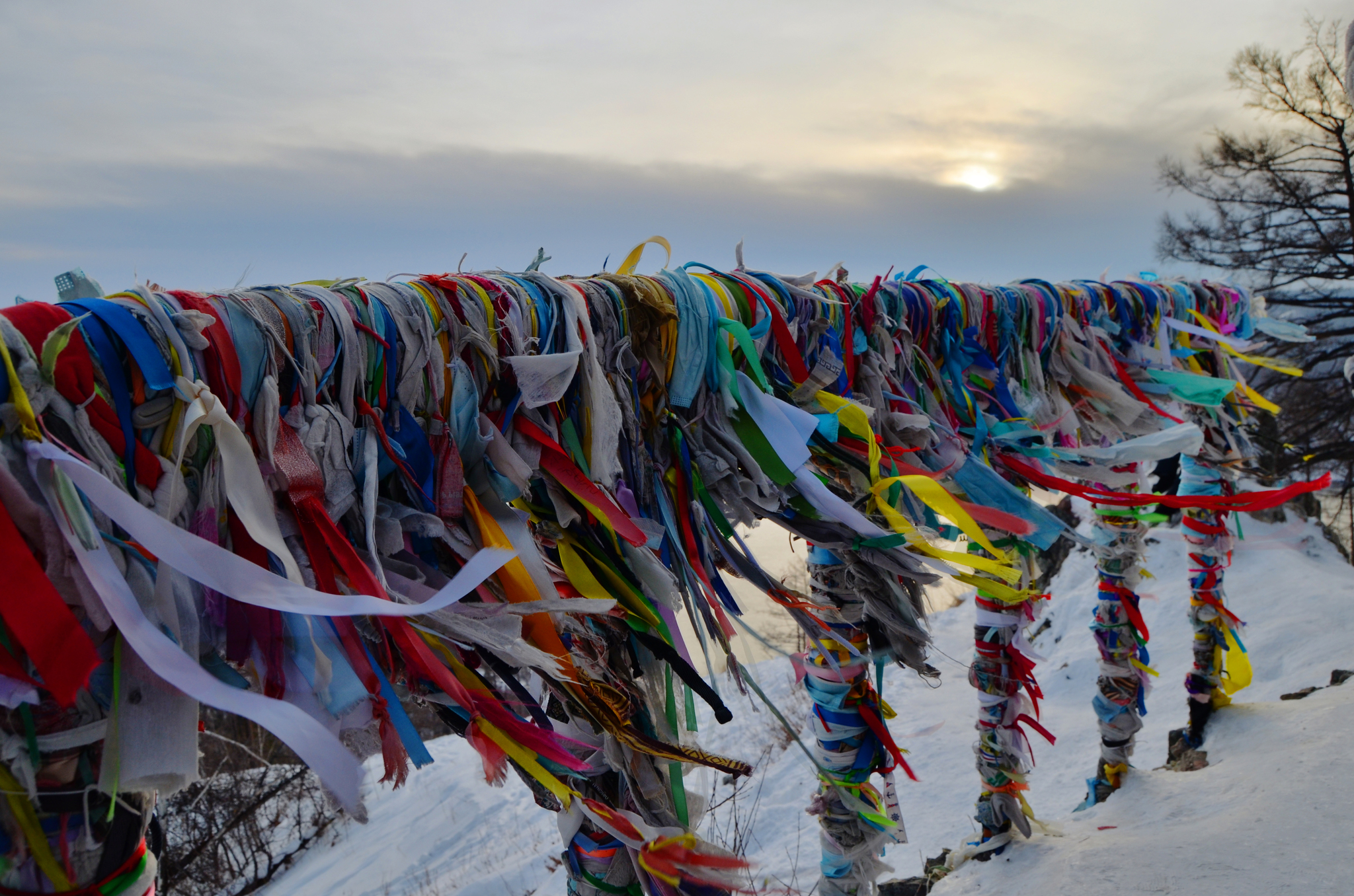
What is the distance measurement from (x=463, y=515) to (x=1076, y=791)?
4.73 meters

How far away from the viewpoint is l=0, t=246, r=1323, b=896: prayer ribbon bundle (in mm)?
769

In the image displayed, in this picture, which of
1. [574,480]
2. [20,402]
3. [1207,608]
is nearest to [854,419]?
[574,480]

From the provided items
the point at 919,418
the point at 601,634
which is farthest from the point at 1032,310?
the point at 601,634

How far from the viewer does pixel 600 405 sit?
3.73ft

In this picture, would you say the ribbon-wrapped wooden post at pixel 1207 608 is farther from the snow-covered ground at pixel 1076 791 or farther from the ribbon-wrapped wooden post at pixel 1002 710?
the ribbon-wrapped wooden post at pixel 1002 710

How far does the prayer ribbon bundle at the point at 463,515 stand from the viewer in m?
0.77

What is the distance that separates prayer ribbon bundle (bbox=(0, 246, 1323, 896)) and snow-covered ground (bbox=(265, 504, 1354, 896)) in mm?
275

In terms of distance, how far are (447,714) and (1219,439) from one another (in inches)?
151

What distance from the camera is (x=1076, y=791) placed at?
451 centimetres

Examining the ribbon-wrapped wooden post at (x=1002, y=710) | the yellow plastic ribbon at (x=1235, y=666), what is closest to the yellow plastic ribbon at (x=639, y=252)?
the ribbon-wrapped wooden post at (x=1002, y=710)

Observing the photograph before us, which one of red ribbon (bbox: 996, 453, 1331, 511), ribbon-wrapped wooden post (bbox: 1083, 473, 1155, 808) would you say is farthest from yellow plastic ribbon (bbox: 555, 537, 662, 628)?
ribbon-wrapped wooden post (bbox: 1083, 473, 1155, 808)

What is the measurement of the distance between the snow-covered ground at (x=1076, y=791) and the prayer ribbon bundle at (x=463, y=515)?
28 cm

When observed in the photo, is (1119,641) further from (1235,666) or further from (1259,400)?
(1235,666)

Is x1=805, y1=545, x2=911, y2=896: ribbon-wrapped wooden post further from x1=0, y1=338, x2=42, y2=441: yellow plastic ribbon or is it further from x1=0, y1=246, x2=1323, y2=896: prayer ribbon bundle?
x1=0, y1=338, x2=42, y2=441: yellow plastic ribbon
